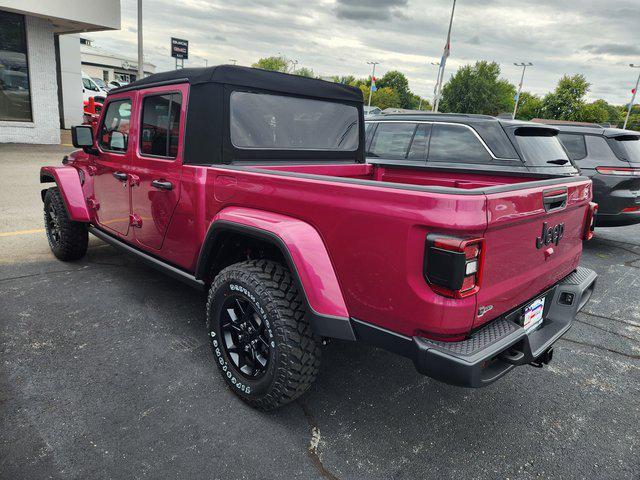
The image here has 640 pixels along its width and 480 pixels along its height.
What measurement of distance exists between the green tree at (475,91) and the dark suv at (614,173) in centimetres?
6468

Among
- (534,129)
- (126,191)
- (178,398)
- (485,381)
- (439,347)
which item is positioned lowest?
(178,398)

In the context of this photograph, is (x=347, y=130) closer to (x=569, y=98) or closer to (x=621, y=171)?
(x=621, y=171)

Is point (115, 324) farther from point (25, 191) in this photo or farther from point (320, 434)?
point (25, 191)

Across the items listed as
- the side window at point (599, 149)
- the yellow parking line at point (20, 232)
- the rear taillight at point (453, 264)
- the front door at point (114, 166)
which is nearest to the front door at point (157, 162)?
the front door at point (114, 166)

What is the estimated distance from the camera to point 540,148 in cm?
497

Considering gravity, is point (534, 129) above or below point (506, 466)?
above

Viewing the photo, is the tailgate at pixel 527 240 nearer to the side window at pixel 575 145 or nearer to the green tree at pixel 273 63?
the side window at pixel 575 145

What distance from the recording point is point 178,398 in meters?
2.56

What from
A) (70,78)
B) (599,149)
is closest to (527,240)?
(599,149)

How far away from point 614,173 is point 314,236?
5944mm

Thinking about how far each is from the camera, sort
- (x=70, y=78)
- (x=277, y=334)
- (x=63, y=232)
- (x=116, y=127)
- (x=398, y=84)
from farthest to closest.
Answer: (x=398, y=84) → (x=70, y=78) → (x=63, y=232) → (x=116, y=127) → (x=277, y=334)

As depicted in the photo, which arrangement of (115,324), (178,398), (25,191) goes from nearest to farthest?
(178,398)
(115,324)
(25,191)

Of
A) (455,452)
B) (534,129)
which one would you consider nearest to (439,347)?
(455,452)

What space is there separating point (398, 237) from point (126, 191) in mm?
2660
